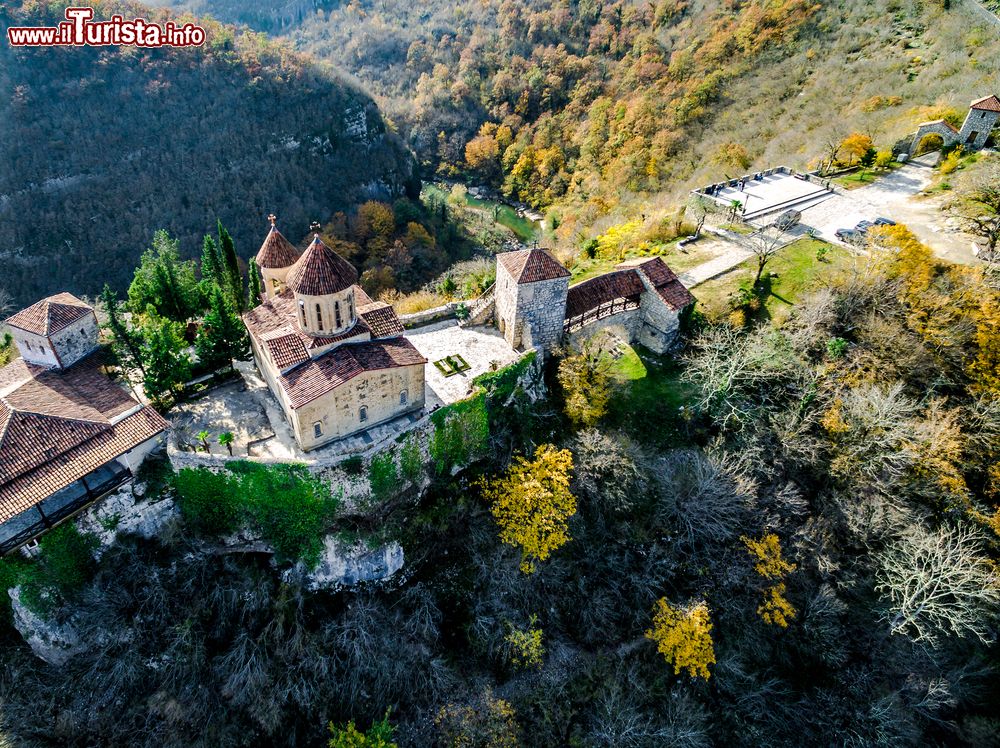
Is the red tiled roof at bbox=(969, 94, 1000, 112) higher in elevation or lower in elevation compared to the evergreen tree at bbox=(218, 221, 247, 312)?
higher

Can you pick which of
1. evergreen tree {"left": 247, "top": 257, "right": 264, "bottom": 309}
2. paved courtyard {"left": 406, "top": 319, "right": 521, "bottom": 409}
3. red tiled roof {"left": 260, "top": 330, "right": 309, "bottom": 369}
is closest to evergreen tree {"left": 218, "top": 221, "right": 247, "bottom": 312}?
evergreen tree {"left": 247, "top": 257, "right": 264, "bottom": 309}

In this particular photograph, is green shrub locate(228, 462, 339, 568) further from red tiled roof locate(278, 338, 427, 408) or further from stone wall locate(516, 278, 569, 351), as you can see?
stone wall locate(516, 278, 569, 351)

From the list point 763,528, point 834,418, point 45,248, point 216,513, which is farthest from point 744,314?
point 45,248

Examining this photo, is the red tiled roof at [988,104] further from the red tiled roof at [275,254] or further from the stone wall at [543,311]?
the red tiled roof at [275,254]

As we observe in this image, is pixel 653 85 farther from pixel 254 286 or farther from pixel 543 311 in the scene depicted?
pixel 254 286

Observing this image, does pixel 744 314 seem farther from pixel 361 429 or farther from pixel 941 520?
pixel 361 429
